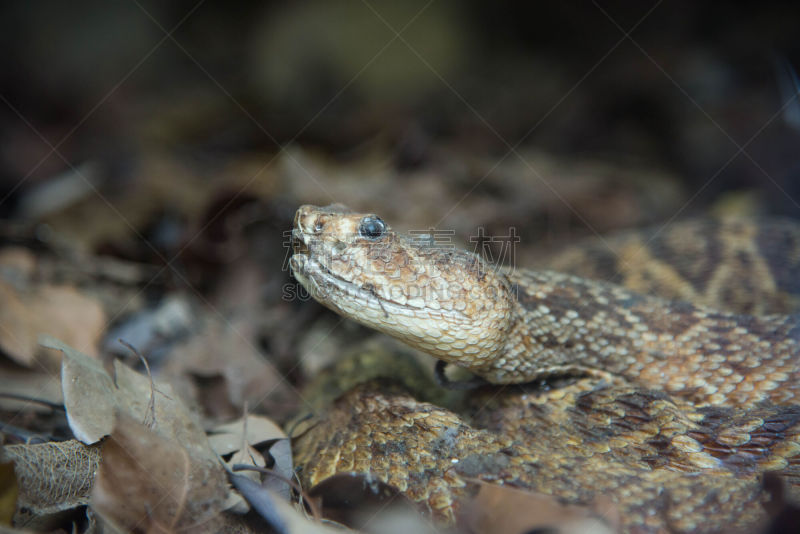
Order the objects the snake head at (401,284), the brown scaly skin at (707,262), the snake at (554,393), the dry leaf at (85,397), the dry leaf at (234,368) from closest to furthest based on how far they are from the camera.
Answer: the snake at (554,393)
the dry leaf at (85,397)
the snake head at (401,284)
the dry leaf at (234,368)
the brown scaly skin at (707,262)

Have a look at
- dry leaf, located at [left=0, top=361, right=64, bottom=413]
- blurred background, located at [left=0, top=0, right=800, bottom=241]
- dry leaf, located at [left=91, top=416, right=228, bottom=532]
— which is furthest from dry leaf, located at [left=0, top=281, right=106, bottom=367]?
dry leaf, located at [left=91, top=416, right=228, bottom=532]

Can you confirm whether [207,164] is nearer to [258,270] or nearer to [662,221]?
[258,270]

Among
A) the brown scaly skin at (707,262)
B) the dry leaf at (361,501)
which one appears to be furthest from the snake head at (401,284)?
the brown scaly skin at (707,262)

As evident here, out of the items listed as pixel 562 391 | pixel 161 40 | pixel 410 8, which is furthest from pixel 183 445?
pixel 161 40

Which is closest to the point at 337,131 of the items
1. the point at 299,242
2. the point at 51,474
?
the point at 299,242

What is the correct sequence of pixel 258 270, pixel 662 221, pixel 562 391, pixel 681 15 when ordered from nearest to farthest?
pixel 562 391, pixel 258 270, pixel 662 221, pixel 681 15

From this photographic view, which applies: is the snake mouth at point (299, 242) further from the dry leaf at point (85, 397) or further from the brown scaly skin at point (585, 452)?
the dry leaf at point (85, 397)
